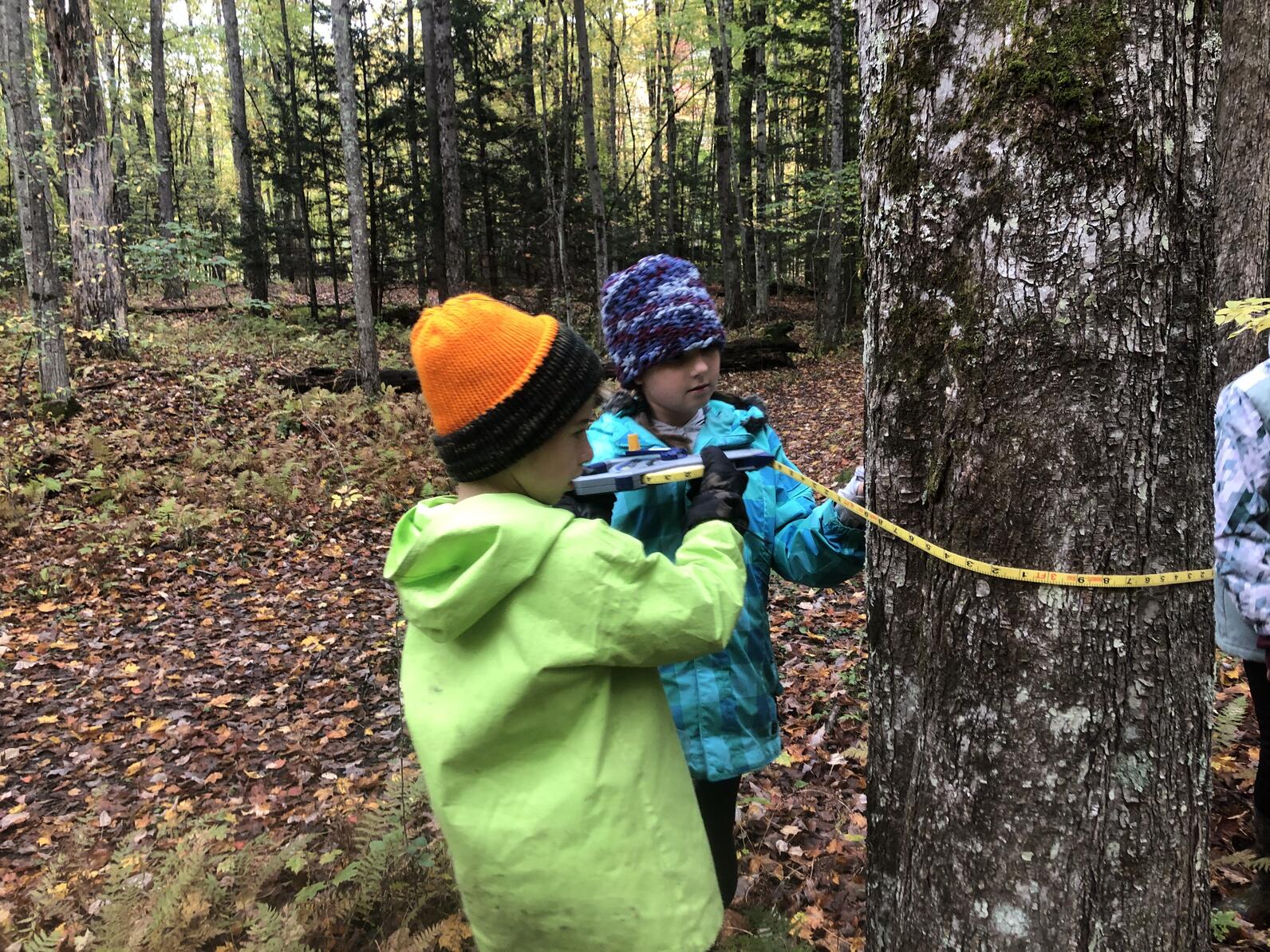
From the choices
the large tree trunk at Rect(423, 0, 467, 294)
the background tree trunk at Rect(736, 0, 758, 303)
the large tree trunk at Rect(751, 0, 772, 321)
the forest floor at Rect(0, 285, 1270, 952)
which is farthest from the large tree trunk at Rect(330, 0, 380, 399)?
the background tree trunk at Rect(736, 0, 758, 303)

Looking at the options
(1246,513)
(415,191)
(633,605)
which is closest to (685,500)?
(633,605)

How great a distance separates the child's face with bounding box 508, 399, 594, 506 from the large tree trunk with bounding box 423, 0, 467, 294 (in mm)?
14596

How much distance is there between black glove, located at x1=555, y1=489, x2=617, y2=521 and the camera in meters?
1.80

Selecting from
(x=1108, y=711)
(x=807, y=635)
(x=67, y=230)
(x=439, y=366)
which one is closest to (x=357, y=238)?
(x=67, y=230)

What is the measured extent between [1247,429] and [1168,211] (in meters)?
1.29

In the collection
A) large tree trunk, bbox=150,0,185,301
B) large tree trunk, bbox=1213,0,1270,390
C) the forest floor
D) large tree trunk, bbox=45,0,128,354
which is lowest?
the forest floor

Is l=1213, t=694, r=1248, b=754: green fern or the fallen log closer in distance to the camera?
l=1213, t=694, r=1248, b=754: green fern

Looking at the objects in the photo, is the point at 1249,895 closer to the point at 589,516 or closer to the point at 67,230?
the point at 589,516

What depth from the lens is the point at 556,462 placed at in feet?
5.44

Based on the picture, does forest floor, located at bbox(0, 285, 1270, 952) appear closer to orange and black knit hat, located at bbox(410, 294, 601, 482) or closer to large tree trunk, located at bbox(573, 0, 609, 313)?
orange and black knit hat, located at bbox(410, 294, 601, 482)

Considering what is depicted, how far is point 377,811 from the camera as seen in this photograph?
3.74m

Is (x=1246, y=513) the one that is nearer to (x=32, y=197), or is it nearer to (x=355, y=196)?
(x=355, y=196)

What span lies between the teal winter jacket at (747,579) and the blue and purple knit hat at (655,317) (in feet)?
0.72

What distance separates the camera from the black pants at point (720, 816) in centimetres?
229
